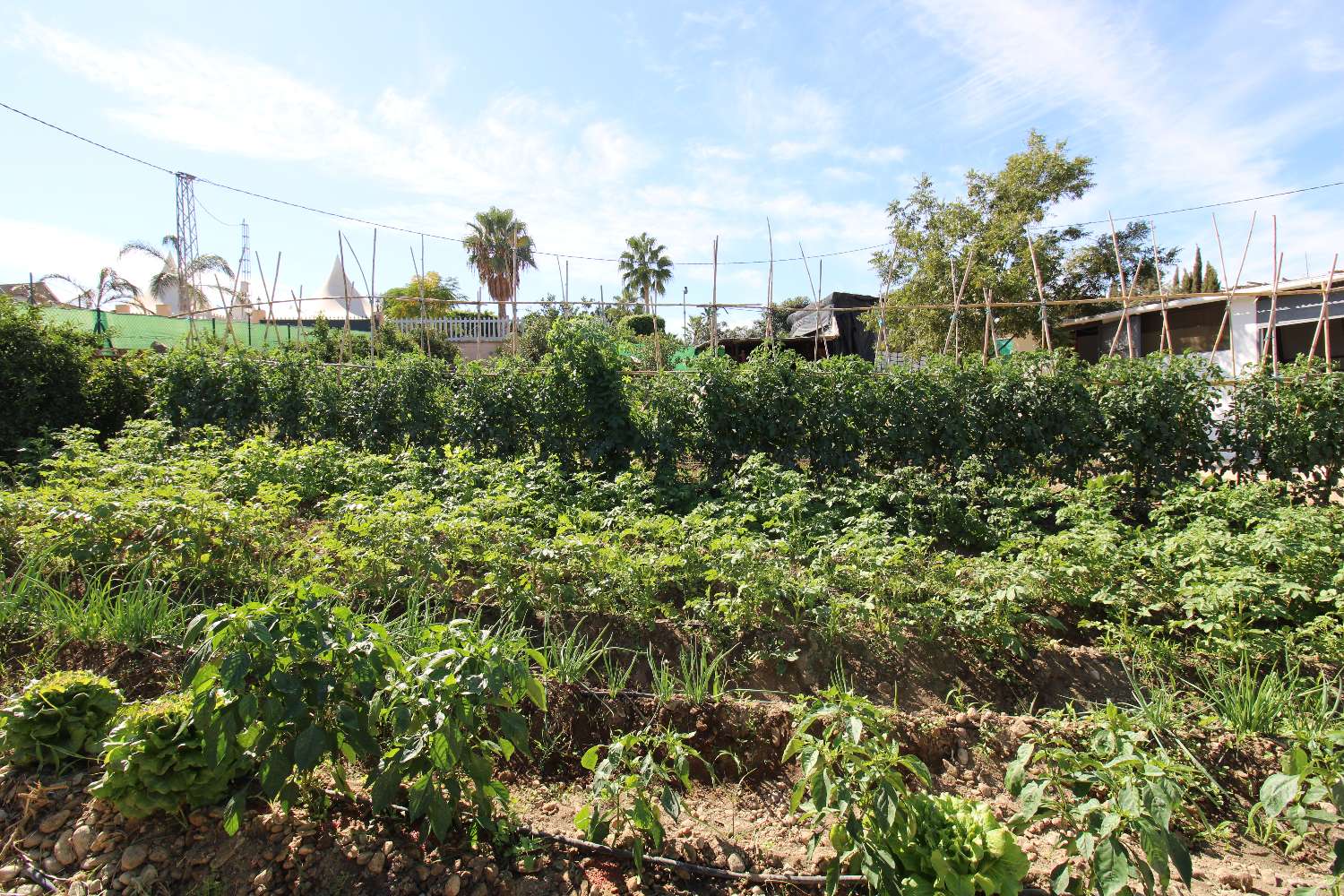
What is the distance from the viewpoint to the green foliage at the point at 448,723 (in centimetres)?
211

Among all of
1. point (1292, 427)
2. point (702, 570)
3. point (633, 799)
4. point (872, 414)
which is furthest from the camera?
point (872, 414)

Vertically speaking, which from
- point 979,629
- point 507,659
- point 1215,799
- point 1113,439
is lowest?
point 1215,799

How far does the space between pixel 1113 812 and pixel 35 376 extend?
10.4 meters

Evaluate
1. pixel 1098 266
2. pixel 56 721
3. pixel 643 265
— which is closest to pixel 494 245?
pixel 643 265

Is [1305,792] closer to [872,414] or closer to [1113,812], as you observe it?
[1113,812]

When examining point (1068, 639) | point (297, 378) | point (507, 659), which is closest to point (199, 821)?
point (507, 659)

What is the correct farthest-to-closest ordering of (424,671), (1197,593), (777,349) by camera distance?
1. (777,349)
2. (1197,593)
3. (424,671)

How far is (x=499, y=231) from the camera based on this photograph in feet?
121

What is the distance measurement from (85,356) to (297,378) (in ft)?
9.43

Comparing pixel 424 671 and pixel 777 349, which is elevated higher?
pixel 777 349

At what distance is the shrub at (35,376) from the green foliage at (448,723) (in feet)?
26.2

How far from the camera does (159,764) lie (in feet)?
7.39

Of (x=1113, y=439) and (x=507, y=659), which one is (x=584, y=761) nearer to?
(x=507, y=659)

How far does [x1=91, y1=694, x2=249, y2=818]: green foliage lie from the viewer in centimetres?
224
